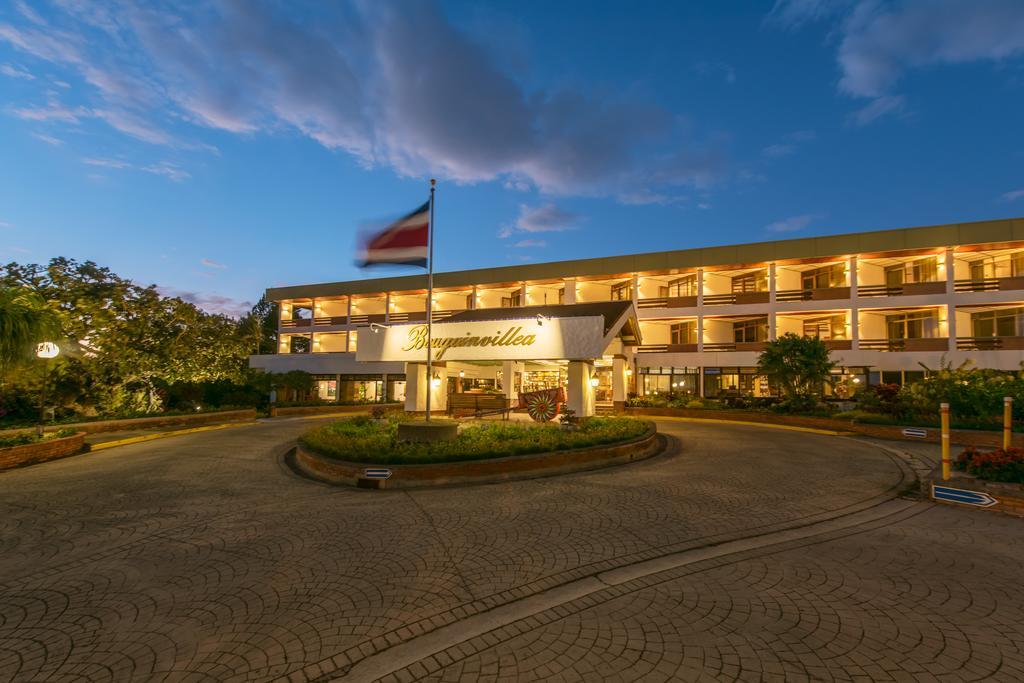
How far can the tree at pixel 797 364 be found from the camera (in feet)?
77.2

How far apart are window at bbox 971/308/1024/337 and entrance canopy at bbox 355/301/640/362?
2625 cm

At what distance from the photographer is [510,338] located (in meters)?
Answer: 18.4

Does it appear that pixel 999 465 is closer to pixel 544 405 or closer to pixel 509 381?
pixel 544 405

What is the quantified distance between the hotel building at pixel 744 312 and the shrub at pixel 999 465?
11.3m

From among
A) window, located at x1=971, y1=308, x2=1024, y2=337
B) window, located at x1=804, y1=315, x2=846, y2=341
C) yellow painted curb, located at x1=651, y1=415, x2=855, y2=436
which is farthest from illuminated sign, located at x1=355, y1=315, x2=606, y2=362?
window, located at x1=971, y1=308, x2=1024, y2=337

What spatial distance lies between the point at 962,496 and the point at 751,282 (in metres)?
29.9

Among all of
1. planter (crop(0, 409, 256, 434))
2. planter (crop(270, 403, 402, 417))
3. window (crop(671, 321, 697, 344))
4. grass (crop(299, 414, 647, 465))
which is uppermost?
window (crop(671, 321, 697, 344))

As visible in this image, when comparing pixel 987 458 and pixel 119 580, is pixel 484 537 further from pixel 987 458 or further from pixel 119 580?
pixel 987 458

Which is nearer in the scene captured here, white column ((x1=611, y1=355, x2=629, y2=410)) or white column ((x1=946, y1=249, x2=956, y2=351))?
white column ((x1=611, y1=355, x2=629, y2=410))

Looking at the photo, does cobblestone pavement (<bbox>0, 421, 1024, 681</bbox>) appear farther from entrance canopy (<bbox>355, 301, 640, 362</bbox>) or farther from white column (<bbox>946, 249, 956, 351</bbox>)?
white column (<bbox>946, 249, 956, 351</bbox>)

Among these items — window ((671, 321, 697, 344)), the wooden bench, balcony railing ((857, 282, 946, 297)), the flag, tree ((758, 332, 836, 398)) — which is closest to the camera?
the flag

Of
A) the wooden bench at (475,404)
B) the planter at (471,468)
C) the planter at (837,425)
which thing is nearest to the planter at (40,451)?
the planter at (471,468)

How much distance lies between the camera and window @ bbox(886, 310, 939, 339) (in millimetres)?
30516

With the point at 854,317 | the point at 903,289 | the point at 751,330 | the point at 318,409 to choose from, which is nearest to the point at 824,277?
the point at 854,317
